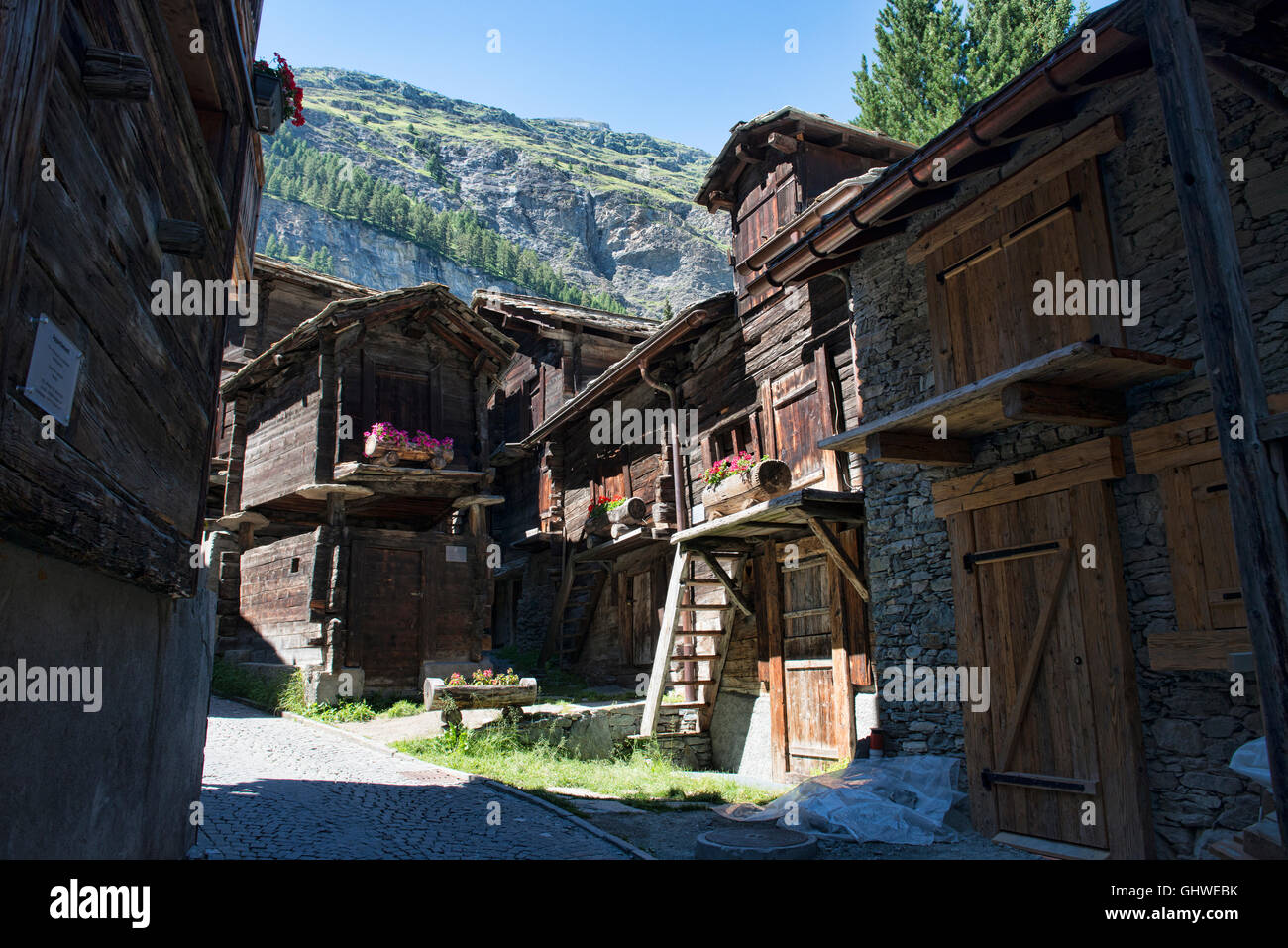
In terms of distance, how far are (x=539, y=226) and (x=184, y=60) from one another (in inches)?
3212

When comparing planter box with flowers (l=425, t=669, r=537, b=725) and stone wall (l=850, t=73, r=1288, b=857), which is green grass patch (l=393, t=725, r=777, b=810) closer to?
planter box with flowers (l=425, t=669, r=537, b=725)

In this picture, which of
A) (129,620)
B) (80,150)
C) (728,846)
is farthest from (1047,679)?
(80,150)

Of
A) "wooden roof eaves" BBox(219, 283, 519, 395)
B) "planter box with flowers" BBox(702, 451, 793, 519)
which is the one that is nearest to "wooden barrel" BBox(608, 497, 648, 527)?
"planter box with flowers" BBox(702, 451, 793, 519)

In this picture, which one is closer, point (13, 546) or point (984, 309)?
point (13, 546)

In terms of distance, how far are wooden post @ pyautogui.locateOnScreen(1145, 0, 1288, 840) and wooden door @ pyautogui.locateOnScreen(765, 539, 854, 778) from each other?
268 inches

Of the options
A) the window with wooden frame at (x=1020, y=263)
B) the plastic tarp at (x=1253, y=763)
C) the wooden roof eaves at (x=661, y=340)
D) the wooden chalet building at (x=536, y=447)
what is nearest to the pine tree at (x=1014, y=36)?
the wooden chalet building at (x=536, y=447)

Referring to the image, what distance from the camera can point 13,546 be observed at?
293 cm

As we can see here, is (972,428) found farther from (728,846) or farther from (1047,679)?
(728,846)

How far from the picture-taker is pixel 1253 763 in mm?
4758

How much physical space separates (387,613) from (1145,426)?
12397 mm

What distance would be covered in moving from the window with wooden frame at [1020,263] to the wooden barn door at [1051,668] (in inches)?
48.7

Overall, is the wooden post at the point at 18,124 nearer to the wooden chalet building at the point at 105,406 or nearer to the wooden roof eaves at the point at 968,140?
the wooden chalet building at the point at 105,406

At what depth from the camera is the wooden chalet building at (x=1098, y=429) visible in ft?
16.0

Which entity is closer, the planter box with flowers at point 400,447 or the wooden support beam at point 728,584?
the wooden support beam at point 728,584
